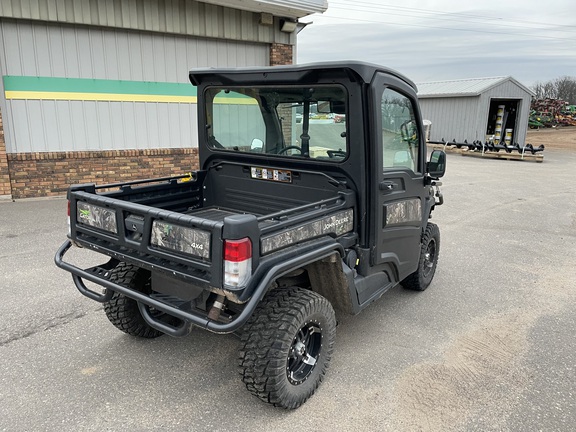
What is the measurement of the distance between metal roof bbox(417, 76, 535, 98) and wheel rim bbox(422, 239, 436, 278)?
720 inches

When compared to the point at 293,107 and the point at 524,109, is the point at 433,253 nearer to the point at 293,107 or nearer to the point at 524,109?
the point at 293,107

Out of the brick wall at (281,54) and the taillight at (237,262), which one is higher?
the brick wall at (281,54)

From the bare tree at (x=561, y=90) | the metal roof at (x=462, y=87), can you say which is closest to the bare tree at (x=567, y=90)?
the bare tree at (x=561, y=90)

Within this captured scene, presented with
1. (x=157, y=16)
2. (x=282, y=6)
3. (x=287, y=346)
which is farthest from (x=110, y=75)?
(x=287, y=346)

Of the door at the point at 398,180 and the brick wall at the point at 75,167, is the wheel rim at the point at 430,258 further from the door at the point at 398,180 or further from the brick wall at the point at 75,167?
the brick wall at the point at 75,167

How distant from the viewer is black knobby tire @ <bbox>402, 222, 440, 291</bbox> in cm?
461

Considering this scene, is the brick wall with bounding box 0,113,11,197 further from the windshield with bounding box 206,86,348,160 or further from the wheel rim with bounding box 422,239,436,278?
the wheel rim with bounding box 422,239,436,278

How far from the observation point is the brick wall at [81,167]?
28.0ft

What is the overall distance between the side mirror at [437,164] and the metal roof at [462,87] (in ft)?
61.7

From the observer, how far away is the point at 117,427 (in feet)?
8.76

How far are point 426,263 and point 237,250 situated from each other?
3.07 metres

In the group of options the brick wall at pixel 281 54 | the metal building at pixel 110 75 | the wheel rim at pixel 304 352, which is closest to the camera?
the wheel rim at pixel 304 352

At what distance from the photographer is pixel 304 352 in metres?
3.01

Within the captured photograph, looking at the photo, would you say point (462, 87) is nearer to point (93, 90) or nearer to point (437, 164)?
point (93, 90)
